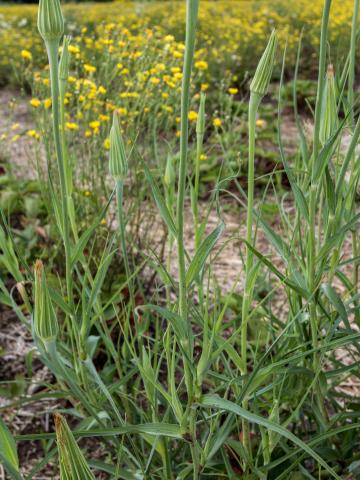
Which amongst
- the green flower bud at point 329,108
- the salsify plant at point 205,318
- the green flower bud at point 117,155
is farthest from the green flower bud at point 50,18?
the green flower bud at point 329,108

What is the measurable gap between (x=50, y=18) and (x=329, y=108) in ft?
1.29

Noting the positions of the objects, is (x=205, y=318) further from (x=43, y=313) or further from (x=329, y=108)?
(x=329, y=108)

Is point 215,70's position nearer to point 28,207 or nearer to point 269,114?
point 269,114

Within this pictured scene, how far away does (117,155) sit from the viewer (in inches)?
32.3

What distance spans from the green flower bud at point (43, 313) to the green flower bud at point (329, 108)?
463 millimetres

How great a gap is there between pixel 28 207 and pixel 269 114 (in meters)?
1.90

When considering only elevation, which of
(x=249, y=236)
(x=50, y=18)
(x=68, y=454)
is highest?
(x=50, y=18)

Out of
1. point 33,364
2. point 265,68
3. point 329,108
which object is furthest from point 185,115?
point 33,364

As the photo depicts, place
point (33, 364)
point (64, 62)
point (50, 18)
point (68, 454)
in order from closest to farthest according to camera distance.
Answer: point (68, 454), point (50, 18), point (64, 62), point (33, 364)

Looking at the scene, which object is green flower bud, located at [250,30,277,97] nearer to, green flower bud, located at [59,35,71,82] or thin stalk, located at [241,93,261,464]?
thin stalk, located at [241,93,261,464]

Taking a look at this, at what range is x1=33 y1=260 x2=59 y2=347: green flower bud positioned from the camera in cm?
63

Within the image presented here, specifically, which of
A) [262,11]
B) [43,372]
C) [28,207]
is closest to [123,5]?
[262,11]

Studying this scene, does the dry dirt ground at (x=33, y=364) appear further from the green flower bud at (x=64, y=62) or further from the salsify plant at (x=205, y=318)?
the green flower bud at (x=64, y=62)

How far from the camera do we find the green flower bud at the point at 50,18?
68 centimetres
